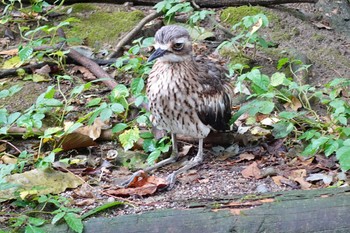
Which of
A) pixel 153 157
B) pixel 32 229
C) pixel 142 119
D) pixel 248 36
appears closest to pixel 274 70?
pixel 248 36

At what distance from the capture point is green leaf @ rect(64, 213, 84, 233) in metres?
3.91

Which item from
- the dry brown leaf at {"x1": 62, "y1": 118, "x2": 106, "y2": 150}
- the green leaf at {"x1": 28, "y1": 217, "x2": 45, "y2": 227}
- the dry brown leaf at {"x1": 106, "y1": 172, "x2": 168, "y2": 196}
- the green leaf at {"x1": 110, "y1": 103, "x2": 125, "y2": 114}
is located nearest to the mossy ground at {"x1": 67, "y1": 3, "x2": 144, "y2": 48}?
the dry brown leaf at {"x1": 62, "y1": 118, "x2": 106, "y2": 150}

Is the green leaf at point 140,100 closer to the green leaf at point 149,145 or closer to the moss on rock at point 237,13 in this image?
the green leaf at point 149,145

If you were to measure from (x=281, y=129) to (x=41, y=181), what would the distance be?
1.99 meters

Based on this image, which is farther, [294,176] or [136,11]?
[136,11]

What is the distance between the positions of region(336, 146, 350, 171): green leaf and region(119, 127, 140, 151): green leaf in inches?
64.1

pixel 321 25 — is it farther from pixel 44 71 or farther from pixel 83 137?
pixel 83 137

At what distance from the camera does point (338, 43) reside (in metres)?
7.45

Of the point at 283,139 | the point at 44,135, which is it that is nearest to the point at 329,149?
the point at 283,139

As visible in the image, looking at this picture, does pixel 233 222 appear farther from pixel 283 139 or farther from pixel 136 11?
pixel 136 11

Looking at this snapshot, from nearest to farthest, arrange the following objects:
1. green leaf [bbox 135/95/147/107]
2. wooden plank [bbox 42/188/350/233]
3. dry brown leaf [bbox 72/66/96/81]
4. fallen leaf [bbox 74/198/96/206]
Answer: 1. wooden plank [bbox 42/188/350/233]
2. fallen leaf [bbox 74/198/96/206]
3. green leaf [bbox 135/95/147/107]
4. dry brown leaf [bbox 72/66/96/81]

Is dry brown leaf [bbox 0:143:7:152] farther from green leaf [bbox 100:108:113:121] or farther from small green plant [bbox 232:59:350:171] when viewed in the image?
small green plant [bbox 232:59:350:171]

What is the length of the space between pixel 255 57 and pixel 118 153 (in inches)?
87.8

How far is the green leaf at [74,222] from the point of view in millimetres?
3910
